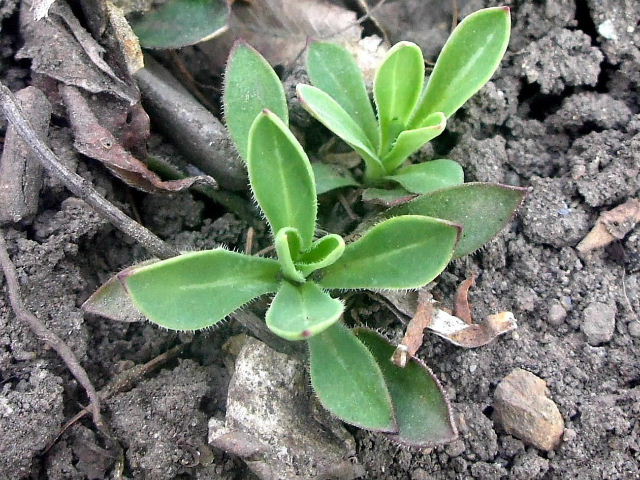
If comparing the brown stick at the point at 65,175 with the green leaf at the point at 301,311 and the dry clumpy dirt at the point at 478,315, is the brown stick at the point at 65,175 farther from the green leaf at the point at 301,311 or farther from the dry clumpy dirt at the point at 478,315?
the green leaf at the point at 301,311

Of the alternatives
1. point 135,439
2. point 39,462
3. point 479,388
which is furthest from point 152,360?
point 479,388

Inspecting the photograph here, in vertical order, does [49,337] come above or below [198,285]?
below

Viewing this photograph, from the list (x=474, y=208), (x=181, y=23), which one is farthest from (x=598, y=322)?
(x=181, y=23)

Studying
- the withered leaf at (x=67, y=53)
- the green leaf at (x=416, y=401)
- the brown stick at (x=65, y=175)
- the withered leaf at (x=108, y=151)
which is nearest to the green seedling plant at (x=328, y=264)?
the green leaf at (x=416, y=401)

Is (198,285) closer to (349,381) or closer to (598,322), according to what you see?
(349,381)

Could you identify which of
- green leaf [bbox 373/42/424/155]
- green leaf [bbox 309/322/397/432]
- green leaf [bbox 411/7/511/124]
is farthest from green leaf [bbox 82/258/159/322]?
green leaf [bbox 411/7/511/124]

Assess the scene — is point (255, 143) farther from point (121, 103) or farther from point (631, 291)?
point (631, 291)
